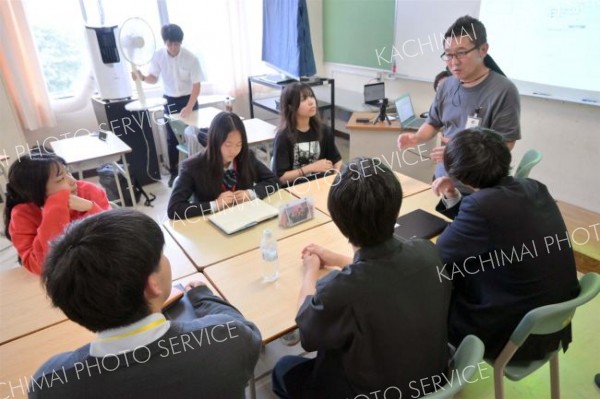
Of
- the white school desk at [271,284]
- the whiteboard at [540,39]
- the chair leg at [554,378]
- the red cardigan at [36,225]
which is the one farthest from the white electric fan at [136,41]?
the chair leg at [554,378]

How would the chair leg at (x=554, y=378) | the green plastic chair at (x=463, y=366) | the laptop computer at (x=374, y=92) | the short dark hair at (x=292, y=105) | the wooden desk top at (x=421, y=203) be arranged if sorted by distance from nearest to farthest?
the green plastic chair at (x=463, y=366)
the chair leg at (x=554, y=378)
the wooden desk top at (x=421, y=203)
the short dark hair at (x=292, y=105)
the laptop computer at (x=374, y=92)

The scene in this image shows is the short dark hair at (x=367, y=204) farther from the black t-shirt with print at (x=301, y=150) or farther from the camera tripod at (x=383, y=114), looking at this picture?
the camera tripod at (x=383, y=114)

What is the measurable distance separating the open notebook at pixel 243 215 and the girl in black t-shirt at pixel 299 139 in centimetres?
53

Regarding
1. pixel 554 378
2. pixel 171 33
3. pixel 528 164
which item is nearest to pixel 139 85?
pixel 171 33

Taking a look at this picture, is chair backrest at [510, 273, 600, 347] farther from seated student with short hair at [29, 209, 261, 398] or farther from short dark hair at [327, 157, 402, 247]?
seated student with short hair at [29, 209, 261, 398]

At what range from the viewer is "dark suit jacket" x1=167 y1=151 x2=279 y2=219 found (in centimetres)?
195

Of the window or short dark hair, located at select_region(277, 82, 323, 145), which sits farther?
the window

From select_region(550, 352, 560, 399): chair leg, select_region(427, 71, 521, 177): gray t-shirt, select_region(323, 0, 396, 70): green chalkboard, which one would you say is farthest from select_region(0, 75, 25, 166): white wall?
select_region(550, 352, 560, 399): chair leg

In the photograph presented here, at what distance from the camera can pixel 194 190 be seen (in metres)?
2.08

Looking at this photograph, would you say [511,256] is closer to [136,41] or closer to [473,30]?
[473,30]

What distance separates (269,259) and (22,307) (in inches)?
35.4

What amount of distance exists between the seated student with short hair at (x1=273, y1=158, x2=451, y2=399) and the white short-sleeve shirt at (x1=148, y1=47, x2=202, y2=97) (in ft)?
11.5

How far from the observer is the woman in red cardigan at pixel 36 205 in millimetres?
1591

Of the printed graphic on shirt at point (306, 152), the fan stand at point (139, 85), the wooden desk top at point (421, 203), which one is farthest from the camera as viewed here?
the fan stand at point (139, 85)
